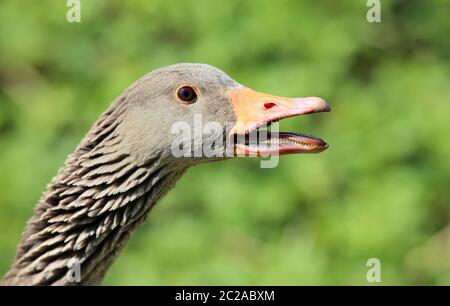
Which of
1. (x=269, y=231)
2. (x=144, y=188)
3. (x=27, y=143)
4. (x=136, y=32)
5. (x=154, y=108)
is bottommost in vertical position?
(x=144, y=188)

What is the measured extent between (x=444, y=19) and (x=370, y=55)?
875 mm

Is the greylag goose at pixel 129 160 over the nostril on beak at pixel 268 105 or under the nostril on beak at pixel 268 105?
under

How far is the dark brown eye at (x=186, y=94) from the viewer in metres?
4.17

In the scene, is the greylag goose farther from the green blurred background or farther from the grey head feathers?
the green blurred background

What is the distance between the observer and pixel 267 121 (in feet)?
13.4

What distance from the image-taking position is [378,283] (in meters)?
7.01

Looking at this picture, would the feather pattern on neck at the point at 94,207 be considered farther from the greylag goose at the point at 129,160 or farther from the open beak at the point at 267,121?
the open beak at the point at 267,121

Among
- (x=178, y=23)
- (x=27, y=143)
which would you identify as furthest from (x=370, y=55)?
(x=27, y=143)

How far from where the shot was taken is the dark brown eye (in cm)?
417

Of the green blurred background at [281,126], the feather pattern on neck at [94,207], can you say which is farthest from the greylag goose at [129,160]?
the green blurred background at [281,126]

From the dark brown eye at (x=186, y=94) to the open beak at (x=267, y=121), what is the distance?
0.19 m

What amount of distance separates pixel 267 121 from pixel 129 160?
0.69 m

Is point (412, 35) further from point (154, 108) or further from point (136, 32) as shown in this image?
point (154, 108)

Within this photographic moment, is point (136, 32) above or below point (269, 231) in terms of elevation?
above
